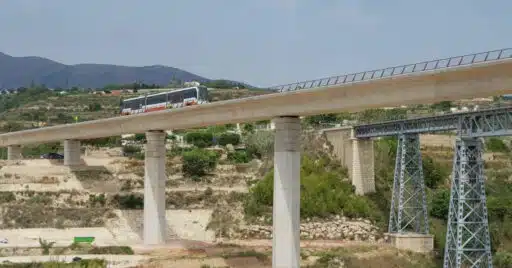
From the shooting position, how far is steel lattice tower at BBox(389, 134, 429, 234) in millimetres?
50656

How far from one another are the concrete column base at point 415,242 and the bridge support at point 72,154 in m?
32.9

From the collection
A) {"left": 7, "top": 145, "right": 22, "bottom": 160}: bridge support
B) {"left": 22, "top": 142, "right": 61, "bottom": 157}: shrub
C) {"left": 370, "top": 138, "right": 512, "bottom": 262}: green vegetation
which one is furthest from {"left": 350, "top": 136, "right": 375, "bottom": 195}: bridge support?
{"left": 22, "top": 142, "right": 61, "bottom": 157}: shrub

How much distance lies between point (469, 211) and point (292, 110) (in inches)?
428

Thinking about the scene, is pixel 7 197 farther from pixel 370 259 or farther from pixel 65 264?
pixel 370 259

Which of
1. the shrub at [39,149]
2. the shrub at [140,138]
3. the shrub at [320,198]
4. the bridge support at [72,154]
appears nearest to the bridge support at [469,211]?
the shrub at [320,198]

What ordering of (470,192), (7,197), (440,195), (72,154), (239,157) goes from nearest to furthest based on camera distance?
(470,192) < (7,197) < (440,195) < (72,154) < (239,157)

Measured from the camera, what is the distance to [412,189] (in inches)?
2069

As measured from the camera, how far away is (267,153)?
72938 millimetres

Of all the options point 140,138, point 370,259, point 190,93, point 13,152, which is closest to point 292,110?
point 370,259

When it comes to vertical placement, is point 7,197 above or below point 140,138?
below

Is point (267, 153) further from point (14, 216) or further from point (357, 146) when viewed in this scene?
point (14, 216)

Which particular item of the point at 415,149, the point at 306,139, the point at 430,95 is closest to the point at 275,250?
the point at 430,95

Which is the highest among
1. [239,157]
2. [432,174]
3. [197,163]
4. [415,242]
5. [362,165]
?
[239,157]

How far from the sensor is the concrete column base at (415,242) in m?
50.1
